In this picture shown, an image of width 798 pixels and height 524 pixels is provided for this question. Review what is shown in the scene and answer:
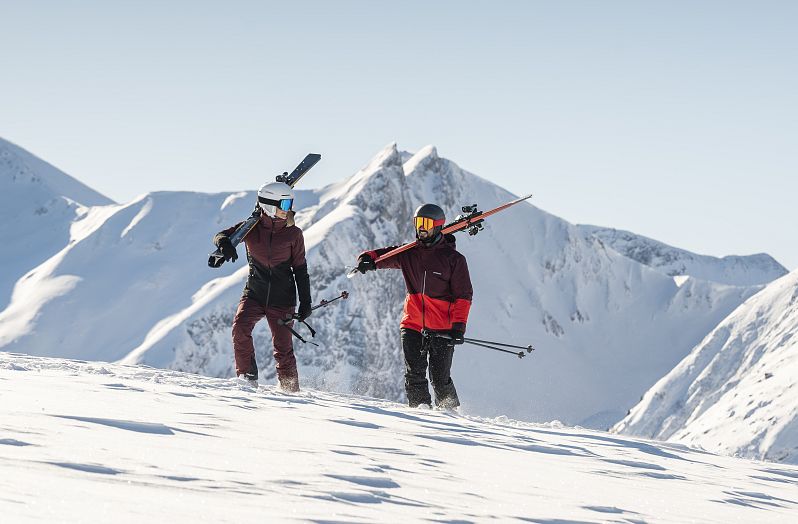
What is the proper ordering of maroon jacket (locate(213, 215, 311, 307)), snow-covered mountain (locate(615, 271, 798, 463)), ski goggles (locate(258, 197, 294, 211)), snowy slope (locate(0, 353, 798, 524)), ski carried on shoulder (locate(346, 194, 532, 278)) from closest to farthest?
snowy slope (locate(0, 353, 798, 524))
ski carried on shoulder (locate(346, 194, 532, 278))
ski goggles (locate(258, 197, 294, 211))
maroon jacket (locate(213, 215, 311, 307))
snow-covered mountain (locate(615, 271, 798, 463))

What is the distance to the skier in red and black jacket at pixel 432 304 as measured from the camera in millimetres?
10727

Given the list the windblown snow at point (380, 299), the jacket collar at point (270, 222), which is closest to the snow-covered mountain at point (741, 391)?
the windblown snow at point (380, 299)

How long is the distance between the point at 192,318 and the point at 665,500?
82440 mm

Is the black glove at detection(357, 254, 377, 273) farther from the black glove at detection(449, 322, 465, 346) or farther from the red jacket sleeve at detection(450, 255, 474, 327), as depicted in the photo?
the black glove at detection(449, 322, 465, 346)

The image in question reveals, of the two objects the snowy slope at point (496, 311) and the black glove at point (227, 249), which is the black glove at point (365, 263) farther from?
the snowy slope at point (496, 311)

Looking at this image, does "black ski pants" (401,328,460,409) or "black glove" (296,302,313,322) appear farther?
"black glove" (296,302,313,322)

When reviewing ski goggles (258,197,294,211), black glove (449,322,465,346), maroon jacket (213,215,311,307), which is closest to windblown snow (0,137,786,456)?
maroon jacket (213,215,311,307)

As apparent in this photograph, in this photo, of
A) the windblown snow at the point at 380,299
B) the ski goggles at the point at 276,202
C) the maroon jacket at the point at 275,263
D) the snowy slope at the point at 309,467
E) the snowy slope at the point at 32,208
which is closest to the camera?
the snowy slope at the point at 309,467

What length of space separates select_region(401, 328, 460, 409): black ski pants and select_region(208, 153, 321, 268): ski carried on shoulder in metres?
1.93

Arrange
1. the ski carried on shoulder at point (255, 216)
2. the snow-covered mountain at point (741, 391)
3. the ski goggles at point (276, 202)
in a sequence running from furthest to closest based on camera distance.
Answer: the snow-covered mountain at point (741, 391)
the ski goggles at point (276, 202)
the ski carried on shoulder at point (255, 216)

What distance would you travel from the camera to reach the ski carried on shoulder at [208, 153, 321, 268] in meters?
10.6

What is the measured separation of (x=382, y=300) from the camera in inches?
4220

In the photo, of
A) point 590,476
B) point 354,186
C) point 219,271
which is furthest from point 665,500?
point 354,186

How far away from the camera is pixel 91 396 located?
709cm
